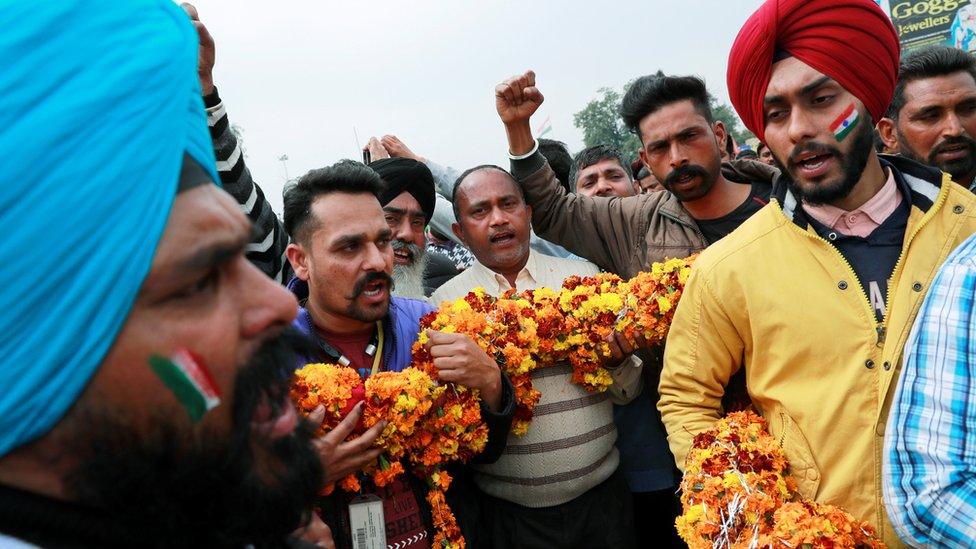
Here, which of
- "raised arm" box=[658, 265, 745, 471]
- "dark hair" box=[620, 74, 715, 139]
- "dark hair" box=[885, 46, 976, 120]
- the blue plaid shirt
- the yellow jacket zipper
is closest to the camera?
the blue plaid shirt

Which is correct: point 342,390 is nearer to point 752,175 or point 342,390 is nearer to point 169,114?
point 169,114

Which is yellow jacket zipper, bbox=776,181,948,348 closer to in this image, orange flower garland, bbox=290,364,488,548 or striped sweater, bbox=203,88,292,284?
orange flower garland, bbox=290,364,488,548

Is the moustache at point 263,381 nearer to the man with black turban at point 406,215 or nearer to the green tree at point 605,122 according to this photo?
the man with black turban at point 406,215

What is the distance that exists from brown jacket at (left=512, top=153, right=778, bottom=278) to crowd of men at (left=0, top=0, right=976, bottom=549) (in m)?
0.02

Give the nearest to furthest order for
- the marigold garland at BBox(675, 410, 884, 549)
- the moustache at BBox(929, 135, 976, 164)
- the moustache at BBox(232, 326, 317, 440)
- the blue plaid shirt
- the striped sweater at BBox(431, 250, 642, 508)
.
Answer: the moustache at BBox(232, 326, 317, 440)
the blue plaid shirt
the marigold garland at BBox(675, 410, 884, 549)
the striped sweater at BBox(431, 250, 642, 508)
the moustache at BBox(929, 135, 976, 164)

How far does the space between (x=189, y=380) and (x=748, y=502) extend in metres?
2.01

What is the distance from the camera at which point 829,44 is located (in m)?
2.57

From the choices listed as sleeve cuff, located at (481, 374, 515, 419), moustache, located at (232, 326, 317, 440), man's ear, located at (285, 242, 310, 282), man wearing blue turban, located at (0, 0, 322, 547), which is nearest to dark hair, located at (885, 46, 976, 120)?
sleeve cuff, located at (481, 374, 515, 419)

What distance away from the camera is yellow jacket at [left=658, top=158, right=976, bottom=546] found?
2252mm

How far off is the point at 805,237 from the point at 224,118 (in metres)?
3.12

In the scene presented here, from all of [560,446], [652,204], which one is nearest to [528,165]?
[652,204]

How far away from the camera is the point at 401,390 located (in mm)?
2770

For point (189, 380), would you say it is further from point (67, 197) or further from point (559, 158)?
point (559, 158)

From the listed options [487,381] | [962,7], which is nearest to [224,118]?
[487,381]
